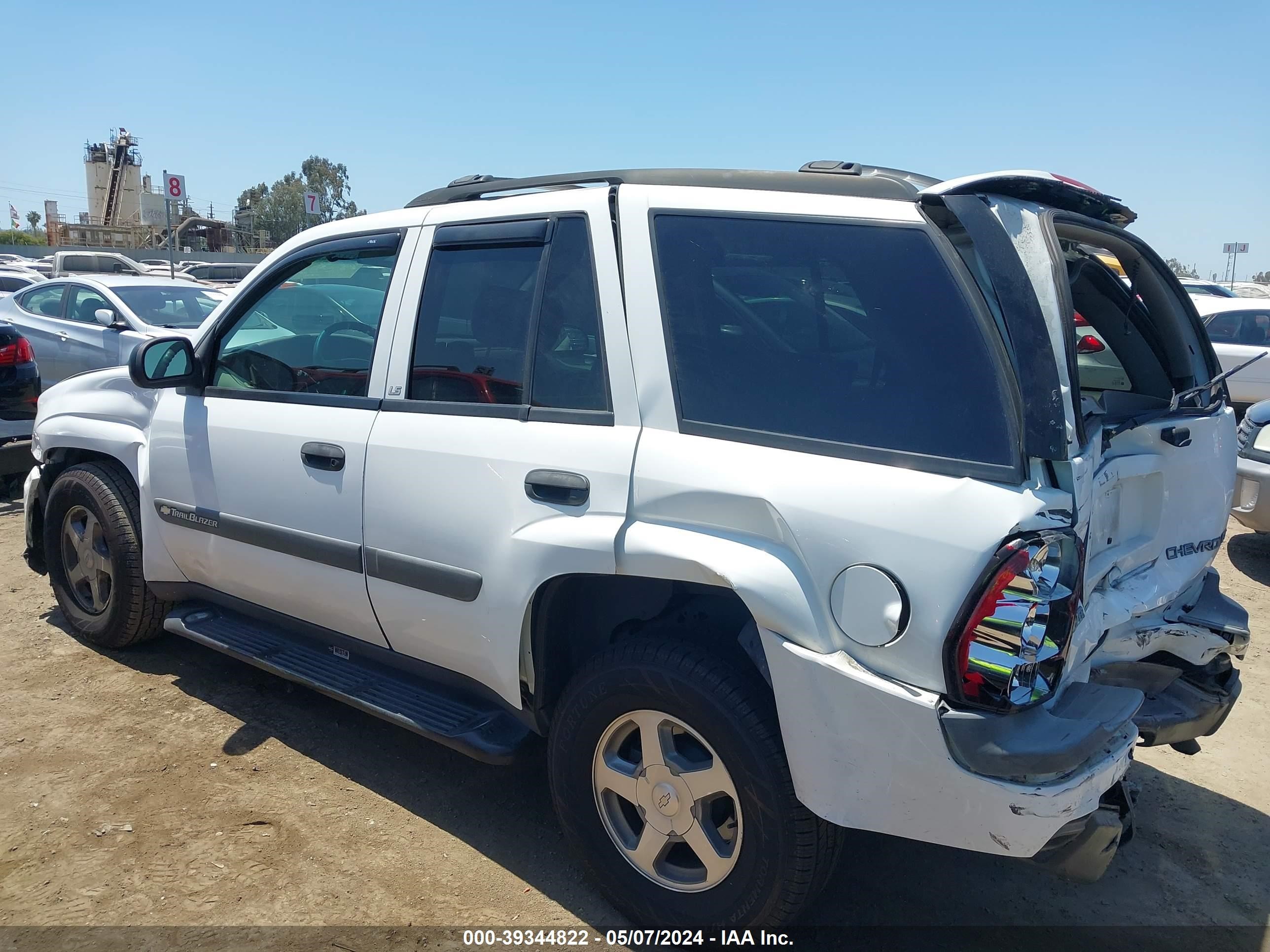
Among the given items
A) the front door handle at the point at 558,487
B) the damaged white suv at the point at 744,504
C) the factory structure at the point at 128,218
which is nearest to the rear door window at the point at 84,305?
the damaged white suv at the point at 744,504

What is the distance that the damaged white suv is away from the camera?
6.62ft

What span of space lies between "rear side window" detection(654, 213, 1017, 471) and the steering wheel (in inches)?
50.3

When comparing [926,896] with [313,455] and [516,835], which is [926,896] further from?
[313,455]

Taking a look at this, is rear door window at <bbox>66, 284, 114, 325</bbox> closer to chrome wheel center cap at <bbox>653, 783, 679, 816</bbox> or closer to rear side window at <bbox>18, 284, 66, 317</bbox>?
rear side window at <bbox>18, 284, 66, 317</bbox>

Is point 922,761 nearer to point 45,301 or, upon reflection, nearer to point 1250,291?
point 45,301

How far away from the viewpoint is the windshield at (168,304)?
1006cm

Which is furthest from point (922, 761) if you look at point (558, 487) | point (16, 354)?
point (16, 354)

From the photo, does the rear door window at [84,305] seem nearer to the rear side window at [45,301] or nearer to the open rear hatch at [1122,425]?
the rear side window at [45,301]

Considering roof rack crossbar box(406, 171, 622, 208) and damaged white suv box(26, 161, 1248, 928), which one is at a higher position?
roof rack crossbar box(406, 171, 622, 208)

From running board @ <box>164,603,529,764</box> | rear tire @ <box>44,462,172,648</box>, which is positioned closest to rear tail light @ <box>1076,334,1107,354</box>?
running board @ <box>164,603,529,764</box>

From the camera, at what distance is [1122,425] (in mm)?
2385

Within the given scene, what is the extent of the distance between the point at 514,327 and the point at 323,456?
87 cm

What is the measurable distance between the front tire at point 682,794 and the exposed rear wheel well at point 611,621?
11cm

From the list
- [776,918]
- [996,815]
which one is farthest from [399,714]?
[996,815]
